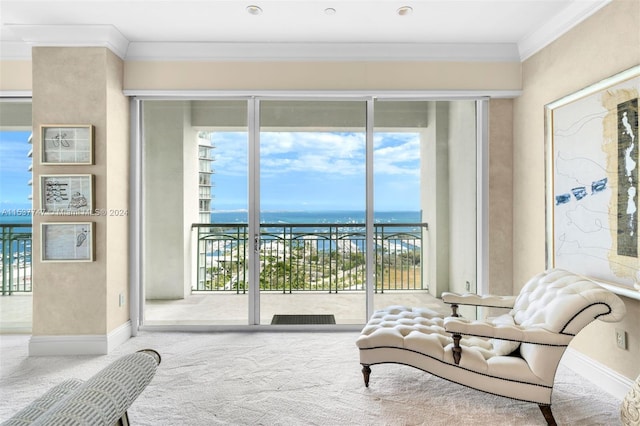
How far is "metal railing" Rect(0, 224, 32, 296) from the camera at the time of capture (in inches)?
145

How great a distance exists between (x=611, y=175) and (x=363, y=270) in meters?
2.10

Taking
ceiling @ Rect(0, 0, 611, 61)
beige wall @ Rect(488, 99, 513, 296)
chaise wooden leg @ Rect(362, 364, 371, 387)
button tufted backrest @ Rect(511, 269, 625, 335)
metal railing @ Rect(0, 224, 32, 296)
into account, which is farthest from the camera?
metal railing @ Rect(0, 224, 32, 296)

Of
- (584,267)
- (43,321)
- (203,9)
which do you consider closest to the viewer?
(584,267)

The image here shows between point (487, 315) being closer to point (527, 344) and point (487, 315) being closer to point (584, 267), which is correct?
point (584, 267)

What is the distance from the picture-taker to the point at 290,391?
2.41 metres

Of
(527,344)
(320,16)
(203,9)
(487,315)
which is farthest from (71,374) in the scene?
(487,315)

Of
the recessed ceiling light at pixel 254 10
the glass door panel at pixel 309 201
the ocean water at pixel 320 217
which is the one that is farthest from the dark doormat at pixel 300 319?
the recessed ceiling light at pixel 254 10

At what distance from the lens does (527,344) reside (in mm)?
2113

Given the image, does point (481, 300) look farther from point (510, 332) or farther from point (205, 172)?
point (205, 172)

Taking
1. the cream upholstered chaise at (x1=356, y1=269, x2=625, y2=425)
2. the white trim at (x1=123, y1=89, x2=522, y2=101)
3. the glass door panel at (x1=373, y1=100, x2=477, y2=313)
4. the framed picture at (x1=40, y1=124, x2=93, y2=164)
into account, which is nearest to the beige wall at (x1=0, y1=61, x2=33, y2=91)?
the framed picture at (x1=40, y1=124, x2=93, y2=164)

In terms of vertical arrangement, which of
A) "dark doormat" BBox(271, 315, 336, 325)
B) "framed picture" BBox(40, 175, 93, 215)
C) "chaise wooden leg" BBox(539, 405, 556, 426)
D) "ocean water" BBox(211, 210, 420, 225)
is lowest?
"chaise wooden leg" BBox(539, 405, 556, 426)

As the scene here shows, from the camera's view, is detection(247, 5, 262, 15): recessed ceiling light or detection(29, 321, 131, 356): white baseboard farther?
detection(29, 321, 131, 356): white baseboard

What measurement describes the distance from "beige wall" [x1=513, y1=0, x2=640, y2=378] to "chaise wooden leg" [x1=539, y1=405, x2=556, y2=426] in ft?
2.32

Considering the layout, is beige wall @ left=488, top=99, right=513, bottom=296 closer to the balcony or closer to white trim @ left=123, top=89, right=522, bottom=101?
white trim @ left=123, top=89, right=522, bottom=101
